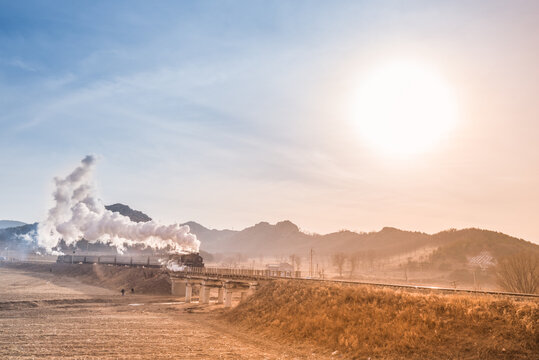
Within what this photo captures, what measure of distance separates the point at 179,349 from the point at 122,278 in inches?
2944

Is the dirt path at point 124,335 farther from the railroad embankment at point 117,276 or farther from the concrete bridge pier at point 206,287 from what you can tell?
the railroad embankment at point 117,276

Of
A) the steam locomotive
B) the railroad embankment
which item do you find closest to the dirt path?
the railroad embankment

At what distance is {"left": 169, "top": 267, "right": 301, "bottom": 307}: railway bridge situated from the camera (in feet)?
A: 182

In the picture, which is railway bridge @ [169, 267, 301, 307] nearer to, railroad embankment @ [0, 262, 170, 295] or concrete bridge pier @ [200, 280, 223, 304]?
concrete bridge pier @ [200, 280, 223, 304]

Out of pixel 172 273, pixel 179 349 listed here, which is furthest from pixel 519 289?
pixel 172 273

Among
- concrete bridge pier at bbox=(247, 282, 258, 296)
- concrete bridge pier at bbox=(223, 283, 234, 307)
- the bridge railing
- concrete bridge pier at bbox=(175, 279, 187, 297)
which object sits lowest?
concrete bridge pier at bbox=(175, 279, 187, 297)

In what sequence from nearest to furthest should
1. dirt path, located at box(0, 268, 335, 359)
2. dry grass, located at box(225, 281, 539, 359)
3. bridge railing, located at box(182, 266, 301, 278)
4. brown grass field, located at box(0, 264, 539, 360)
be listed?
dry grass, located at box(225, 281, 539, 359) → brown grass field, located at box(0, 264, 539, 360) → dirt path, located at box(0, 268, 335, 359) → bridge railing, located at box(182, 266, 301, 278)

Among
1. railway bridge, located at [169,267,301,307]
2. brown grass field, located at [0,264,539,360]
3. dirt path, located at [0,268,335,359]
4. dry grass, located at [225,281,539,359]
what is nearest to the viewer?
dry grass, located at [225,281,539,359]

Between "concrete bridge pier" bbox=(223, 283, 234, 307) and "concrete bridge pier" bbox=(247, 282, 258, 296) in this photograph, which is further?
"concrete bridge pier" bbox=(223, 283, 234, 307)

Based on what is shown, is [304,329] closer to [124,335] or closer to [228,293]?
[124,335]

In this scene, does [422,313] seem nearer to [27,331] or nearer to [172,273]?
[27,331]

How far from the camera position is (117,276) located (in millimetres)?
102125

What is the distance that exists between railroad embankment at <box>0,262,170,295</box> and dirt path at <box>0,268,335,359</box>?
26410 millimetres

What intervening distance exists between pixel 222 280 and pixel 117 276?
49.8 metres
